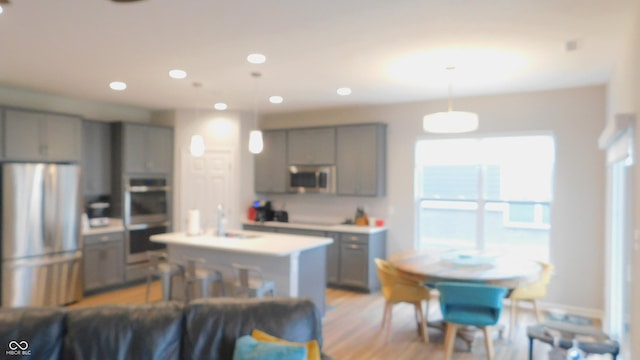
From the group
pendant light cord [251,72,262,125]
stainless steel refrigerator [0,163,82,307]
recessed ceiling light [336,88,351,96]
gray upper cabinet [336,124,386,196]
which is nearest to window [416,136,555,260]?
gray upper cabinet [336,124,386,196]

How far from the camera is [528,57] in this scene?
3748mm

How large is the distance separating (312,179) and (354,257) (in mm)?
1381

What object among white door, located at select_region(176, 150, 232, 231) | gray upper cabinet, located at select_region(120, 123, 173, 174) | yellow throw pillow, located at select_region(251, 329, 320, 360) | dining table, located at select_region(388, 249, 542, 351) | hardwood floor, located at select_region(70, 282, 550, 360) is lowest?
hardwood floor, located at select_region(70, 282, 550, 360)

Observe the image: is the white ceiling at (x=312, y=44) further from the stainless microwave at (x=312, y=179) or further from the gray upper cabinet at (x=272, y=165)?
the gray upper cabinet at (x=272, y=165)

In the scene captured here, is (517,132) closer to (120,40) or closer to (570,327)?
(570,327)

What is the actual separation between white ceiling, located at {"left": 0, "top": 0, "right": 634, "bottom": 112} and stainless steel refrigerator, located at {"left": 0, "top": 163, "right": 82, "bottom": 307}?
1.08 meters

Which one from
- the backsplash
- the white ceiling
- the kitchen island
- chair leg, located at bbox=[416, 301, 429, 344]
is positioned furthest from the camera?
the backsplash

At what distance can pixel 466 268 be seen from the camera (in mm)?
3941

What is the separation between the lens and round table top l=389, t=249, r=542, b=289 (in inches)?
143

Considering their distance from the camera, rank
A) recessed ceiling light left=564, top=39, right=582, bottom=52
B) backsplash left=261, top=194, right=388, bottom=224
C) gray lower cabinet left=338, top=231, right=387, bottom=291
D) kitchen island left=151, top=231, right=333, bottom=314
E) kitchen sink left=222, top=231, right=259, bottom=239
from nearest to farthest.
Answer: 1. recessed ceiling light left=564, top=39, right=582, bottom=52
2. kitchen island left=151, top=231, right=333, bottom=314
3. kitchen sink left=222, top=231, right=259, bottom=239
4. gray lower cabinet left=338, top=231, right=387, bottom=291
5. backsplash left=261, top=194, right=388, bottom=224

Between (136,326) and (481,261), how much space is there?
3158mm

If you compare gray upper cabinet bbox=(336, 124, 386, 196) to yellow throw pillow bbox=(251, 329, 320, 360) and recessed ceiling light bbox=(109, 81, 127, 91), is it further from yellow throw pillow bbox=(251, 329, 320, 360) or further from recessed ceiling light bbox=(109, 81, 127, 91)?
yellow throw pillow bbox=(251, 329, 320, 360)

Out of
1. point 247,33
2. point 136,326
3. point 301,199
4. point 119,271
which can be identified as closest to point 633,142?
point 247,33

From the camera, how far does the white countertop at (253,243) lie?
4.20 meters
